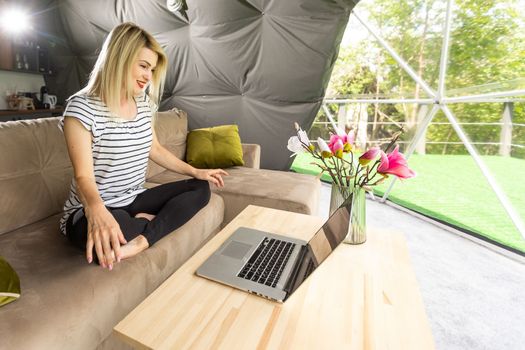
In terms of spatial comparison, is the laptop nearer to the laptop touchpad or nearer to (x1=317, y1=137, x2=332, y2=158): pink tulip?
the laptop touchpad

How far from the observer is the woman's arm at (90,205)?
3.05ft

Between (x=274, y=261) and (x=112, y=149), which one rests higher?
(x=112, y=149)

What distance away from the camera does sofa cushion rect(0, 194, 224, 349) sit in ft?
2.59

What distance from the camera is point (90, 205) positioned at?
3.27ft

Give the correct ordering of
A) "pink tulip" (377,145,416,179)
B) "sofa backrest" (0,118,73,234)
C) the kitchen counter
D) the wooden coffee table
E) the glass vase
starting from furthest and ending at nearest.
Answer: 1. the kitchen counter
2. "sofa backrest" (0,118,73,234)
3. the glass vase
4. "pink tulip" (377,145,416,179)
5. the wooden coffee table

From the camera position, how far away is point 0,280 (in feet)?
2.65

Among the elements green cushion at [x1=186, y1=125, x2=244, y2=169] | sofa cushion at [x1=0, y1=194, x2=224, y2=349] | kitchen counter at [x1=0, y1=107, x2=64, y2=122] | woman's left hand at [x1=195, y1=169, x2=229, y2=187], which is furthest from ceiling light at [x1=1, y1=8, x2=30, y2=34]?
woman's left hand at [x1=195, y1=169, x2=229, y2=187]

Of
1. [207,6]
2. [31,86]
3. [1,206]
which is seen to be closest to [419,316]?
[1,206]

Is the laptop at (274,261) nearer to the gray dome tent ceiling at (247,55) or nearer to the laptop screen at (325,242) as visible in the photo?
the laptop screen at (325,242)

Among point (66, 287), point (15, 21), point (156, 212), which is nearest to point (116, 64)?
point (156, 212)

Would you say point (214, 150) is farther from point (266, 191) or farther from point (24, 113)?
point (24, 113)

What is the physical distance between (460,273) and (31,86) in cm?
530

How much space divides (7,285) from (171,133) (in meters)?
1.78

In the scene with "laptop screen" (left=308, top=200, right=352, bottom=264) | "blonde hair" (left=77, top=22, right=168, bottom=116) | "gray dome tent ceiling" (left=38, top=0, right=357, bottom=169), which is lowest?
"laptop screen" (left=308, top=200, right=352, bottom=264)
